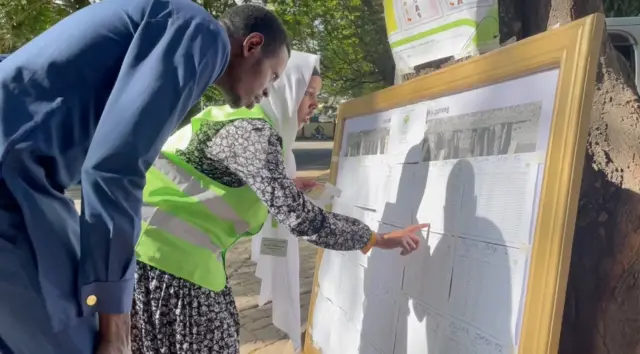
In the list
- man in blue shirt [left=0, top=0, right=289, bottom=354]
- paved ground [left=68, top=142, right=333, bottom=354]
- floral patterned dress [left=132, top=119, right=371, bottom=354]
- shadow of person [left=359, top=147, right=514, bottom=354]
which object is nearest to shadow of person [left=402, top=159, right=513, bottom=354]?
shadow of person [left=359, top=147, right=514, bottom=354]

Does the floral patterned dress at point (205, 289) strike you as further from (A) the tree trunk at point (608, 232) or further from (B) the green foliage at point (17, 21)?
(B) the green foliage at point (17, 21)

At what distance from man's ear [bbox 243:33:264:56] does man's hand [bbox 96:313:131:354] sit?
692 millimetres

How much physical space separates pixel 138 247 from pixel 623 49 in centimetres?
454

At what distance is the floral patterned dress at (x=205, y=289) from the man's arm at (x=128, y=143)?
60cm

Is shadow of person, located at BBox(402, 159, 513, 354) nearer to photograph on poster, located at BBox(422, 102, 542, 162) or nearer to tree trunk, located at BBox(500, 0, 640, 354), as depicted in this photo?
photograph on poster, located at BBox(422, 102, 542, 162)

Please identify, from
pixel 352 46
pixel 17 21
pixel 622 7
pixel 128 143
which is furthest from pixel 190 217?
pixel 352 46

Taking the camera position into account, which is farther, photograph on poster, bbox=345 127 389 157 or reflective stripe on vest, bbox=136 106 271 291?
photograph on poster, bbox=345 127 389 157

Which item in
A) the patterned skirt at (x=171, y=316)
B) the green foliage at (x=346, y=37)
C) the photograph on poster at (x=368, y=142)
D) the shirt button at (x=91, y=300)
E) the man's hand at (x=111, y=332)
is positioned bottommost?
the patterned skirt at (x=171, y=316)

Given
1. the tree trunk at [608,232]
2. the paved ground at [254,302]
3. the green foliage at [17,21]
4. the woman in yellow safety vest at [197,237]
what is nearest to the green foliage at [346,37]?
the green foliage at [17,21]

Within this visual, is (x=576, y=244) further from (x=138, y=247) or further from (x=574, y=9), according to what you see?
(x=138, y=247)

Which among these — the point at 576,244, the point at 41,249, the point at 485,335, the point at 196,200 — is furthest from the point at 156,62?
the point at 576,244

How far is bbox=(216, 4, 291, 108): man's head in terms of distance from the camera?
153cm

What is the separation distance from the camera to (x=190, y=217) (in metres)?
1.88

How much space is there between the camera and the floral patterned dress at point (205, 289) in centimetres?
173
